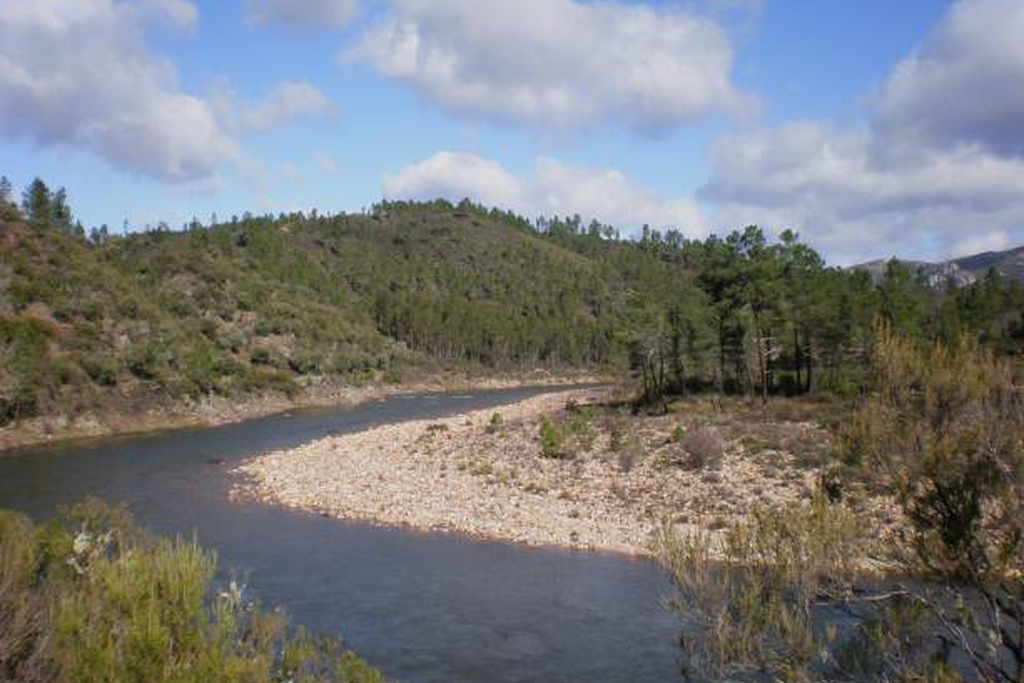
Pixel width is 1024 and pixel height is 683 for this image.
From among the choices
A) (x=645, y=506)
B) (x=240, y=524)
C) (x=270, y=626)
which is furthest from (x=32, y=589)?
(x=645, y=506)

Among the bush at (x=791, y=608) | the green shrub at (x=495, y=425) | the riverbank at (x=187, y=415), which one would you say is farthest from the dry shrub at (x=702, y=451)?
the riverbank at (x=187, y=415)

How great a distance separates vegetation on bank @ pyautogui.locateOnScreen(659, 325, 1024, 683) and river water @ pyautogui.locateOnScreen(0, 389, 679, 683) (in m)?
4.35

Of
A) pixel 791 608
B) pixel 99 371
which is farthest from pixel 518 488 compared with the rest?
pixel 99 371

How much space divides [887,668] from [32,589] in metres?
11.1

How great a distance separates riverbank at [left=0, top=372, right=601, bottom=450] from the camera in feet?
185

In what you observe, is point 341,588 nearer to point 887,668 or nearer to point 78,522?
point 78,522

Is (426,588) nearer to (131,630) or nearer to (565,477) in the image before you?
(565,477)

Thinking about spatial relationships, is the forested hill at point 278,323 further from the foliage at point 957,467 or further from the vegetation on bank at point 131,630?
the vegetation on bank at point 131,630

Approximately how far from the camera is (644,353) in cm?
6712

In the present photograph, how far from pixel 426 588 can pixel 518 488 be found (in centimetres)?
1357

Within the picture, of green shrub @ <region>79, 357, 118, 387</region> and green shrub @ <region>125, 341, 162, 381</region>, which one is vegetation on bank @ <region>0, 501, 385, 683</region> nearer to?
green shrub @ <region>79, 357, 118, 387</region>

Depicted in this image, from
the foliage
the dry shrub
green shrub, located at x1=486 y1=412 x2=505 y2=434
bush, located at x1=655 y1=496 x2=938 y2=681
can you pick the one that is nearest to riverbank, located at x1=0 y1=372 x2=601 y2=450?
green shrub, located at x1=486 y1=412 x2=505 y2=434

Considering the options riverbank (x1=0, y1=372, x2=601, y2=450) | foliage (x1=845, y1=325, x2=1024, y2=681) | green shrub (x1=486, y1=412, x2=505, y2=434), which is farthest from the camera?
riverbank (x1=0, y1=372, x2=601, y2=450)

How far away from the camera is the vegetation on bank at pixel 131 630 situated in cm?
884
